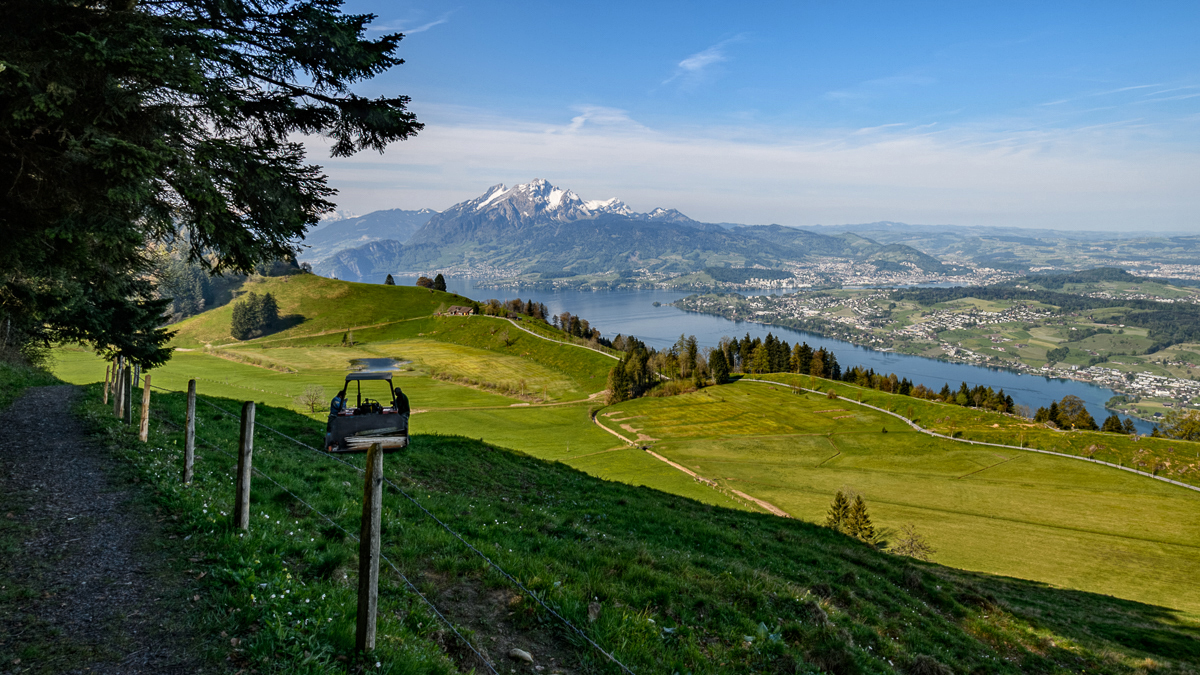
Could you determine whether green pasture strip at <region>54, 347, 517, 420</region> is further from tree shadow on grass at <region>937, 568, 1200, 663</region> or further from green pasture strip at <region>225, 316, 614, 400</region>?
tree shadow on grass at <region>937, 568, 1200, 663</region>

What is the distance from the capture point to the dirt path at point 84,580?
5.32 m

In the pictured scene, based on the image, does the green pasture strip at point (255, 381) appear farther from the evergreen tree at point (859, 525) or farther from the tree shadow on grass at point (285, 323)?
the evergreen tree at point (859, 525)

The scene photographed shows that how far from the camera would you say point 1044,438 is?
77.8 m

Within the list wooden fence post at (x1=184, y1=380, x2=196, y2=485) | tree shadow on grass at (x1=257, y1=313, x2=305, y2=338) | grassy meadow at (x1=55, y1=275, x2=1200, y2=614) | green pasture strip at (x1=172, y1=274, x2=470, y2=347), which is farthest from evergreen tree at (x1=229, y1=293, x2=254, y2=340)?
wooden fence post at (x1=184, y1=380, x2=196, y2=485)

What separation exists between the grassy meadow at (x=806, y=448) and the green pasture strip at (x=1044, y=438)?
286 millimetres

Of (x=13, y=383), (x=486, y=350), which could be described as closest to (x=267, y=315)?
(x=486, y=350)

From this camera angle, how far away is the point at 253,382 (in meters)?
73.3

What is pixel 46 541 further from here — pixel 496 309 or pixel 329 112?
pixel 496 309

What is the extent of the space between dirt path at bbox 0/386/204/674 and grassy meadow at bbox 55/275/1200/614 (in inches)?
594

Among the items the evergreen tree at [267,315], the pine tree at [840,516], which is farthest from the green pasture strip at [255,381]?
the pine tree at [840,516]

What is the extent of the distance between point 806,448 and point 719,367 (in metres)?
50.7

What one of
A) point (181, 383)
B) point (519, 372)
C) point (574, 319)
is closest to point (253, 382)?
point (181, 383)

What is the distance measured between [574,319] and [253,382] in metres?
102

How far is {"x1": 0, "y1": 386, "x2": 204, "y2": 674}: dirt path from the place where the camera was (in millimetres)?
5316
